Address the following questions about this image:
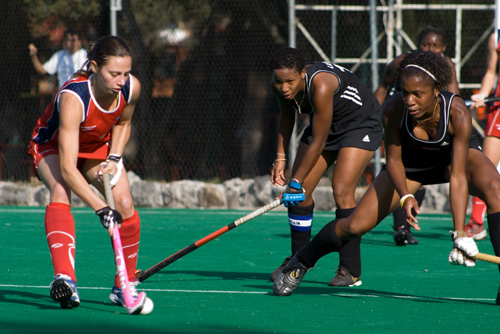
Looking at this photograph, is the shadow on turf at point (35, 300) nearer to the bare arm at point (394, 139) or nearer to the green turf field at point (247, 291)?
the green turf field at point (247, 291)

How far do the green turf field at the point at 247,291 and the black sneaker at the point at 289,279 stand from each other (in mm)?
55

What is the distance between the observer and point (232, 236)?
7.51 metres

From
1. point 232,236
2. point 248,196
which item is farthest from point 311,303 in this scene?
point 248,196

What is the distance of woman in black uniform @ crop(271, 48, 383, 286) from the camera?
473cm

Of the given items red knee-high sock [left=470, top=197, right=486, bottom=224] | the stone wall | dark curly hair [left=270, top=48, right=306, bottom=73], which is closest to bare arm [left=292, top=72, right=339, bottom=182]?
dark curly hair [left=270, top=48, right=306, bottom=73]

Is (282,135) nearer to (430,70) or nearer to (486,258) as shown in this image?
(430,70)

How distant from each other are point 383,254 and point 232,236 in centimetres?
168

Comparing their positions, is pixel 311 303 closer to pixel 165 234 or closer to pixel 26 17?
pixel 165 234

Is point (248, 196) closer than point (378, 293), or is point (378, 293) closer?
point (378, 293)

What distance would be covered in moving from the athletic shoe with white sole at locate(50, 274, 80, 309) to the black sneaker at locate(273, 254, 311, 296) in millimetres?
1146

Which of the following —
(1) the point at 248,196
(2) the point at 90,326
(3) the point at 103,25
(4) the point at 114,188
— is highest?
(3) the point at 103,25

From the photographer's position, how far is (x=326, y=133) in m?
4.76

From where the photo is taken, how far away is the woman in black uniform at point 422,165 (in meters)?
3.98

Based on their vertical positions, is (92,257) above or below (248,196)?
above
